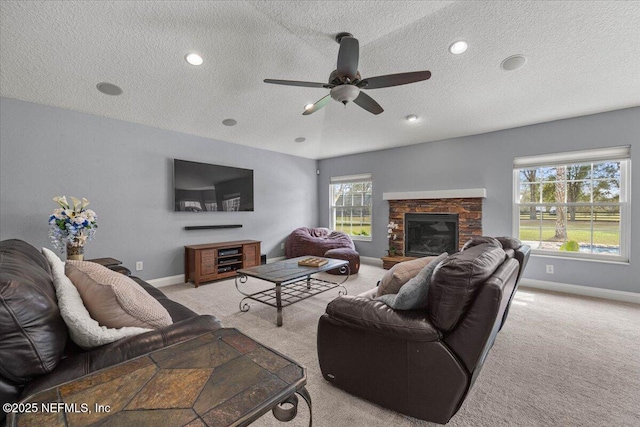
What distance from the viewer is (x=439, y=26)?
7.85 ft

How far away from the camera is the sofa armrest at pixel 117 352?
3.12 ft

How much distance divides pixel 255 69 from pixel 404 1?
5.30 feet

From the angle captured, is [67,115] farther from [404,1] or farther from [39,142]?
[404,1]

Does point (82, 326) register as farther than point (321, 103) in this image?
No

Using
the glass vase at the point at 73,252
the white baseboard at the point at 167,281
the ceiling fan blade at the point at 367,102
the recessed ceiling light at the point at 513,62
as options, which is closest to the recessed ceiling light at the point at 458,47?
the recessed ceiling light at the point at 513,62

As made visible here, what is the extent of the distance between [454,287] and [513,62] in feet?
8.80

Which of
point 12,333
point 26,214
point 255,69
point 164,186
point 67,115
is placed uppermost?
point 255,69

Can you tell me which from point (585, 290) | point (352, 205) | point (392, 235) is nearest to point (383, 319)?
point (585, 290)

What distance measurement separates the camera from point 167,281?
4.29 m

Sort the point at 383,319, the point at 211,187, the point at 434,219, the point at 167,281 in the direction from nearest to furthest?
1. the point at 383,319
2. the point at 167,281
3. the point at 211,187
4. the point at 434,219

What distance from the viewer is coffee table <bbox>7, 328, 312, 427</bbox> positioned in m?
0.67

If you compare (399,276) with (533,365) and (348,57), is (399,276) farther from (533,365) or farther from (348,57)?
(348,57)

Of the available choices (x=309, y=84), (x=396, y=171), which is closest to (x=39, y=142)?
(x=309, y=84)

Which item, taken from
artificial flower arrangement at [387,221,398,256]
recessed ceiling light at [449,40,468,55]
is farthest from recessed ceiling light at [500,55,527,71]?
artificial flower arrangement at [387,221,398,256]
